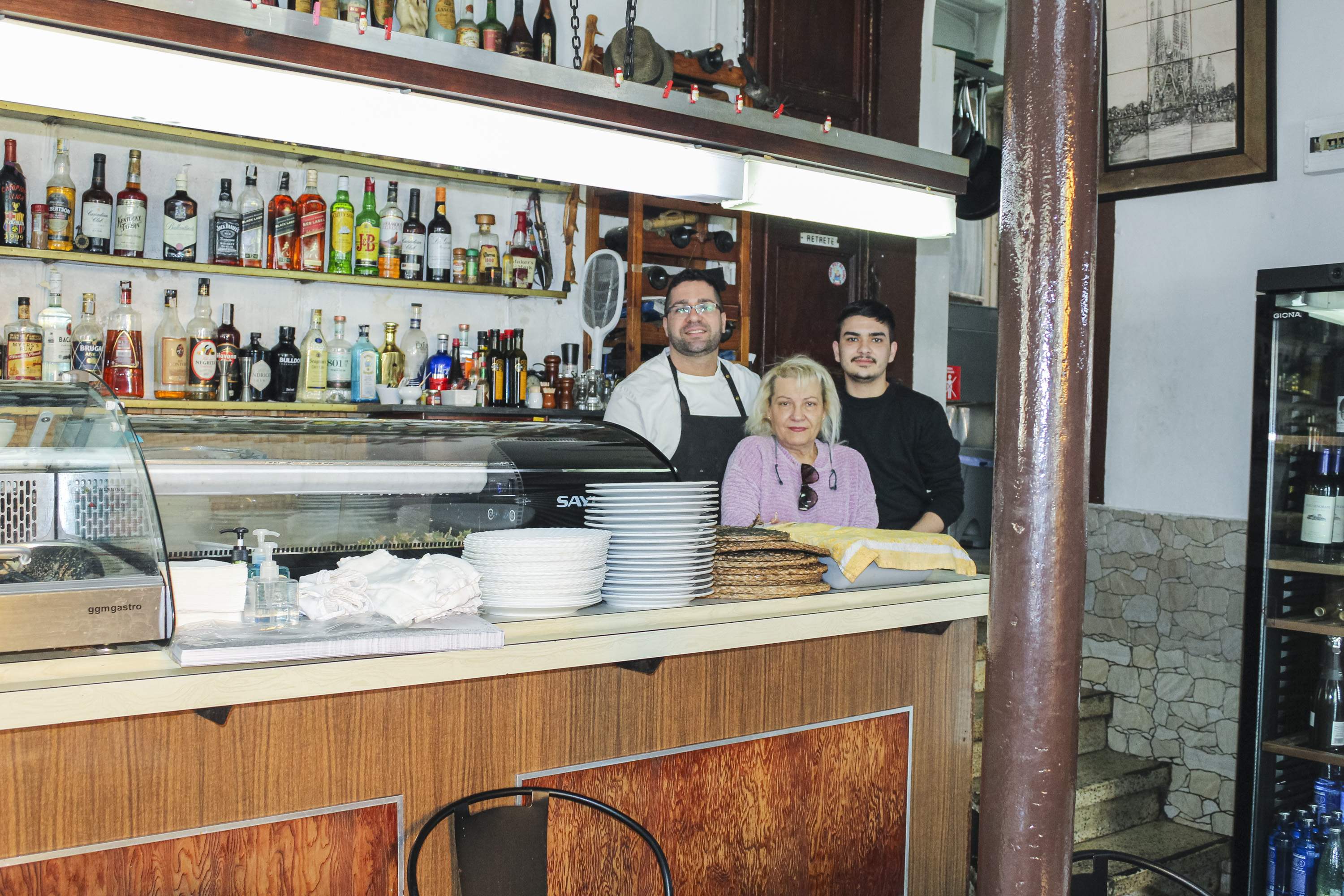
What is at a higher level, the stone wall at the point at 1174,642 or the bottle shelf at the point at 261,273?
the bottle shelf at the point at 261,273

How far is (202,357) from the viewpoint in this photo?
371 cm

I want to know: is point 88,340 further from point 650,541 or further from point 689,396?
point 650,541

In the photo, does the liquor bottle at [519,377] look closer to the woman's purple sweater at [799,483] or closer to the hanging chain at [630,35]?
the woman's purple sweater at [799,483]

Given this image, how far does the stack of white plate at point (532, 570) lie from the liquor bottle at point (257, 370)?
2.22m

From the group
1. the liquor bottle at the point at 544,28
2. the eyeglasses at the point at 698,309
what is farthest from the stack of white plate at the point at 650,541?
the liquor bottle at the point at 544,28

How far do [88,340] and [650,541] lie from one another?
248cm

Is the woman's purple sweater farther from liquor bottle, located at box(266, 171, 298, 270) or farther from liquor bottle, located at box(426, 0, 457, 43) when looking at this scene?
liquor bottle, located at box(426, 0, 457, 43)

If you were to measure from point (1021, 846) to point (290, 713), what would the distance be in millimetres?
1075

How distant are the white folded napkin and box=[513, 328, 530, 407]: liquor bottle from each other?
8.63ft

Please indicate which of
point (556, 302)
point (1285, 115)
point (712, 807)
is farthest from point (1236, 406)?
point (712, 807)

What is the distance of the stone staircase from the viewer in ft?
13.1

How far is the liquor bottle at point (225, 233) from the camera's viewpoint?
12.3 ft

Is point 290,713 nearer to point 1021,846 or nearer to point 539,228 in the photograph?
point 1021,846

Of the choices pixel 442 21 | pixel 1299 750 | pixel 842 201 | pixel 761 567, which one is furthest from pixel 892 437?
pixel 442 21
